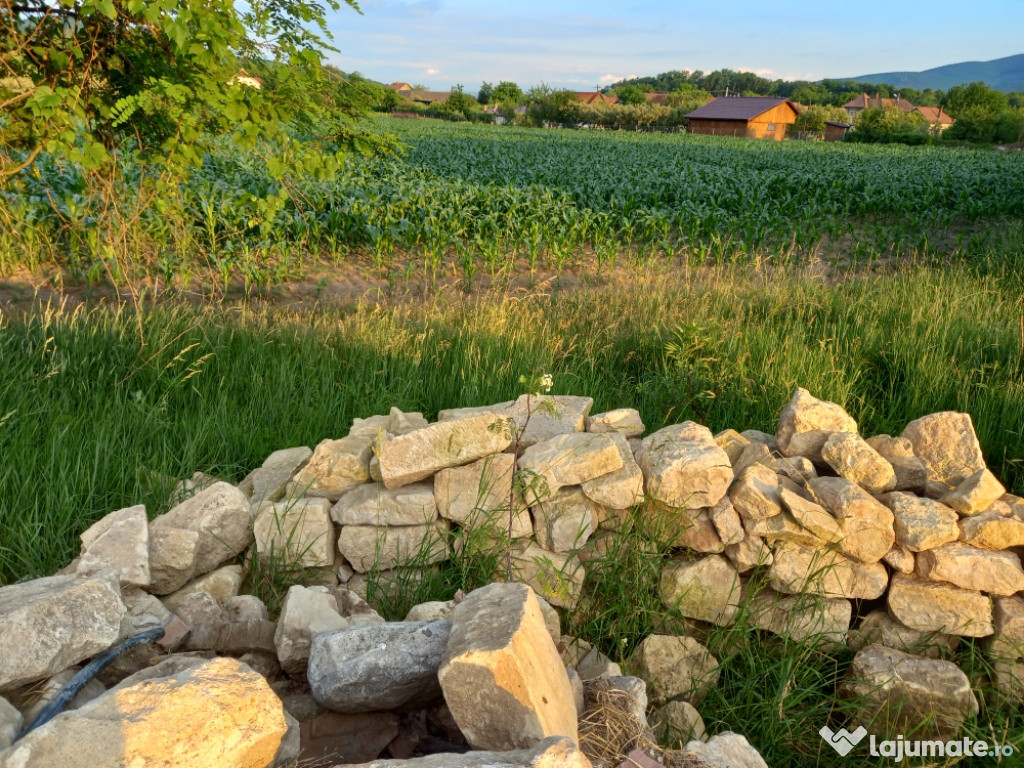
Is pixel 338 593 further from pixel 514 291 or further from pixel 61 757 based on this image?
pixel 514 291

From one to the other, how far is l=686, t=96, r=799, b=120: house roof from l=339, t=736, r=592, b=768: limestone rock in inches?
3114

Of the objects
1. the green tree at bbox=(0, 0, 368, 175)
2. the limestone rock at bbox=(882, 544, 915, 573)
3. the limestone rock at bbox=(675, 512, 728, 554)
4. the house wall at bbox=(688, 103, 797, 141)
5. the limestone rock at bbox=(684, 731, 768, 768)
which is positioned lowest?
the limestone rock at bbox=(684, 731, 768, 768)

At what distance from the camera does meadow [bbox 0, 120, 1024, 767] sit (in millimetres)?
3596

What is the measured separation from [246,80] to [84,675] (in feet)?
14.9

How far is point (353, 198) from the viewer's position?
11.4 metres

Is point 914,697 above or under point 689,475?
under

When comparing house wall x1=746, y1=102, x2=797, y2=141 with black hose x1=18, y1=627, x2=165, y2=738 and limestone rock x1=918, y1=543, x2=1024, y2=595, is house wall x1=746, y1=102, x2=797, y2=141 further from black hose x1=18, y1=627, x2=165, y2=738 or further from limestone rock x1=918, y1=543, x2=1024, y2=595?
black hose x1=18, y1=627, x2=165, y2=738

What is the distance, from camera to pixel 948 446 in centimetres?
405

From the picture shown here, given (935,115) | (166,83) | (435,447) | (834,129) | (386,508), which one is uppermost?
(935,115)

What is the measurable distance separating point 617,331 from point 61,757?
5.52 meters

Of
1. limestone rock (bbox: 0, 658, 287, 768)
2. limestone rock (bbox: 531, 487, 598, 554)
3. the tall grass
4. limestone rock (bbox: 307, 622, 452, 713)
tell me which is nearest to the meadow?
the tall grass

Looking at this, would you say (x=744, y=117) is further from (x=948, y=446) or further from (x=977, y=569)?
(x=977, y=569)

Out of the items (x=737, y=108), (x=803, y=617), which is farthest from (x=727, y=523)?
(x=737, y=108)

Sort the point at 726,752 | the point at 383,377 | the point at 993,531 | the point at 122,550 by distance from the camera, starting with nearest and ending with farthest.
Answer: the point at 726,752
the point at 122,550
the point at 993,531
the point at 383,377
